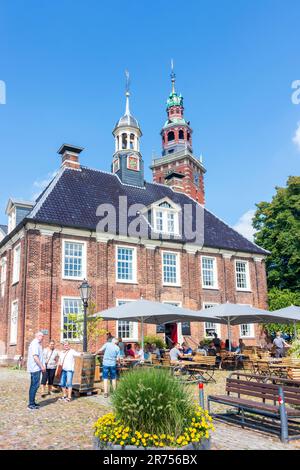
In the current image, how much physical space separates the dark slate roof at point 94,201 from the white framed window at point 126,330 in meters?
5.69

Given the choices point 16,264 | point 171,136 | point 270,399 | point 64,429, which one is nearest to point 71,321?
point 16,264

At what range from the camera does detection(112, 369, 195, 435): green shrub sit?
603 cm

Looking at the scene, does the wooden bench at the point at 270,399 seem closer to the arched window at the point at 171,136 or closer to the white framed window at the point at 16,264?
the white framed window at the point at 16,264

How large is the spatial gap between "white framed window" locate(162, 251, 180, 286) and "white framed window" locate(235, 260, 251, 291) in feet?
16.9

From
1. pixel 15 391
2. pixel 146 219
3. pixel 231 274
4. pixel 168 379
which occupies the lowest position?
pixel 15 391

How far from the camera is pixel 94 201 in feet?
88.1

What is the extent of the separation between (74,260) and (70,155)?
8.59 m

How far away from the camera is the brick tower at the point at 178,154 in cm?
6356

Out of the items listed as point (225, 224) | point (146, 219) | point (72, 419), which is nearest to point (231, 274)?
point (225, 224)

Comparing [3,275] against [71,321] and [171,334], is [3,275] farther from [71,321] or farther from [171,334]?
[171,334]
